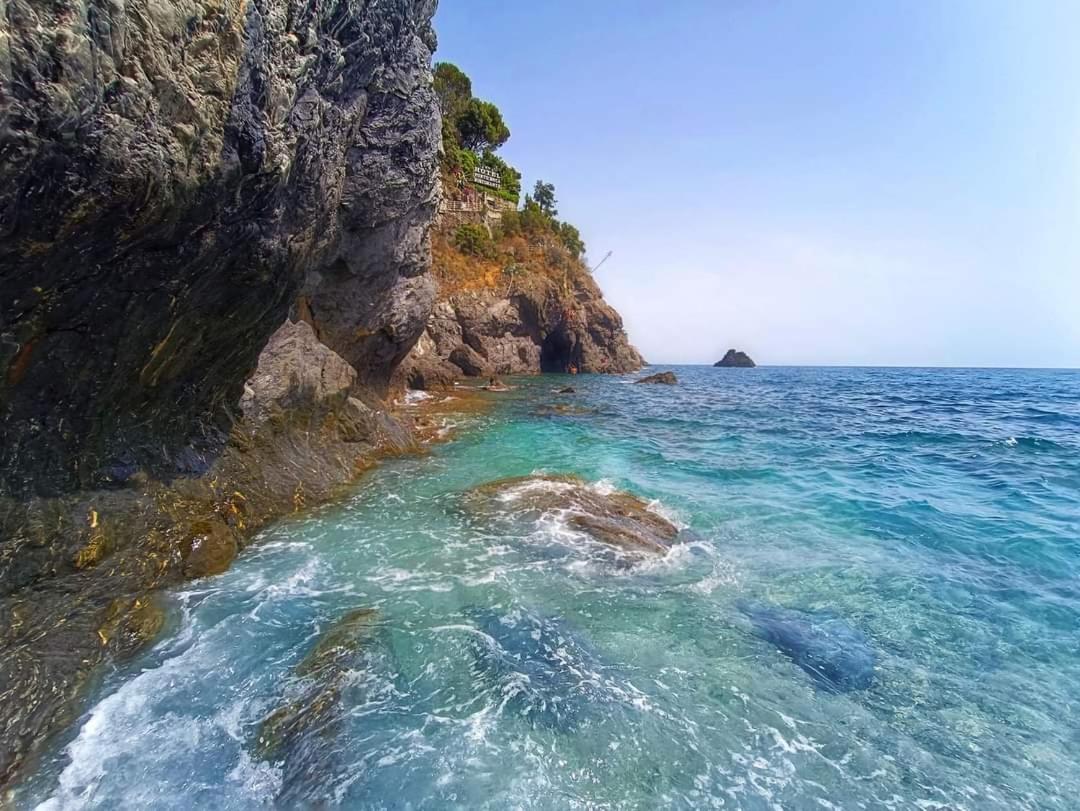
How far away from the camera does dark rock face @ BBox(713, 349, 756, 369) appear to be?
127 meters

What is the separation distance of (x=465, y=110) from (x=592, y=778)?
6125 centimetres

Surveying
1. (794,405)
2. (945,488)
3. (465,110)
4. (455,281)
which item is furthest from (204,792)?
(465,110)

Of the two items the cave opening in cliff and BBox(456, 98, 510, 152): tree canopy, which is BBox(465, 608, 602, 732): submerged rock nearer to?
the cave opening in cliff

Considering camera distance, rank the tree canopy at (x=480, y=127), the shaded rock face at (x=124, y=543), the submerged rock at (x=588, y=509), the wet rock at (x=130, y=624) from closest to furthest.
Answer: the shaded rock face at (x=124, y=543)
the wet rock at (x=130, y=624)
the submerged rock at (x=588, y=509)
the tree canopy at (x=480, y=127)

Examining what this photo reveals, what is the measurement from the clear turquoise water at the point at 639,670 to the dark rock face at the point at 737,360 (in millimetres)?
122094

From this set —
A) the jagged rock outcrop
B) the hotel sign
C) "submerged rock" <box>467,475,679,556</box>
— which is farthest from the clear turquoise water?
the hotel sign

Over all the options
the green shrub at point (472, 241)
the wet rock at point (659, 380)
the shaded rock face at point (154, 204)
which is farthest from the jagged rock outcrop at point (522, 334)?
the shaded rock face at point (154, 204)

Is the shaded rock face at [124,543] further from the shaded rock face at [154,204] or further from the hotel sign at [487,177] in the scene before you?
the hotel sign at [487,177]

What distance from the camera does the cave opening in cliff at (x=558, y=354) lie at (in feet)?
195

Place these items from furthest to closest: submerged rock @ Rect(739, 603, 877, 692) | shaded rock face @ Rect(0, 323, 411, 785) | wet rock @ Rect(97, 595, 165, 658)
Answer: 1. submerged rock @ Rect(739, 603, 877, 692)
2. wet rock @ Rect(97, 595, 165, 658)
3. shaded rock face @ Rect(0, 323, 411, 785)

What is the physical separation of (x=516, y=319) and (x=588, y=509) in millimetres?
42279

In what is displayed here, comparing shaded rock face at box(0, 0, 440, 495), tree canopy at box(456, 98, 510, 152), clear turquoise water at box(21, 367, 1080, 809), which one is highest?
tree canopy at box(456, 98, 510, 152)

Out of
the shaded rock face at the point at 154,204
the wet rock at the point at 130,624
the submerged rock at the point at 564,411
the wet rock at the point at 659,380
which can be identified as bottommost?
the wet rock at the point at 130,624

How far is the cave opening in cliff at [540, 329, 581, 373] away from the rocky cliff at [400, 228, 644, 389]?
0.37 feet
